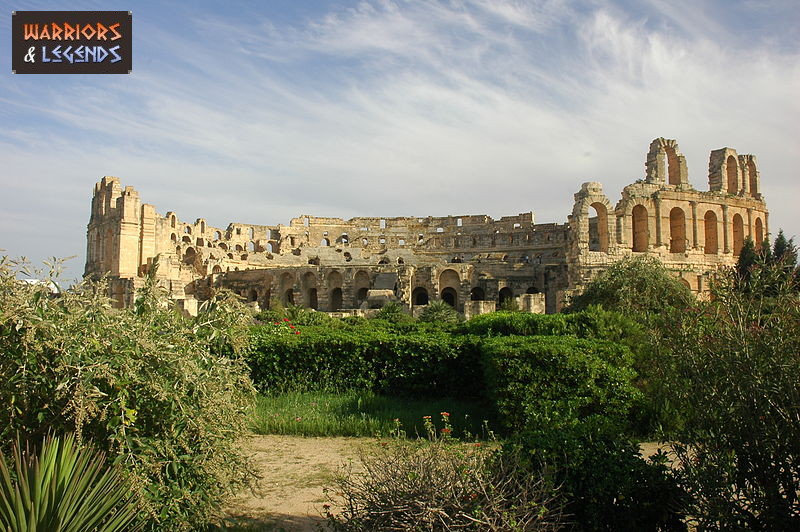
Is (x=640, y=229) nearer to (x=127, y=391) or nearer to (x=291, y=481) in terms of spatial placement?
(x=291, y=481)

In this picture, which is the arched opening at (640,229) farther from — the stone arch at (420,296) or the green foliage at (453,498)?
the green foliage at (453,498)

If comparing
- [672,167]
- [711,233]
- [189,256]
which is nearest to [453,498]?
[711,233]

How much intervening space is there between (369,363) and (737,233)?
2401cm

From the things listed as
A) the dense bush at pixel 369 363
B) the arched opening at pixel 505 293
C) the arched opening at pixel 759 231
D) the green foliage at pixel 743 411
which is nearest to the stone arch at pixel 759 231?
the arched opening at pixel 759 231

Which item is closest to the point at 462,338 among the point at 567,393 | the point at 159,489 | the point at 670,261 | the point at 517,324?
the point at 517,324

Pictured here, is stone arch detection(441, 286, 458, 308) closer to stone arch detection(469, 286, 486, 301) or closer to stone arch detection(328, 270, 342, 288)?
stone arch detection(469, 286, 486, 301)

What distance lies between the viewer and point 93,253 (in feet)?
136

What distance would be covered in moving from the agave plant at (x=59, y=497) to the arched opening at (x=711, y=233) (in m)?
27.8

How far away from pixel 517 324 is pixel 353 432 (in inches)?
184

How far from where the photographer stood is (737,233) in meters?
27.3

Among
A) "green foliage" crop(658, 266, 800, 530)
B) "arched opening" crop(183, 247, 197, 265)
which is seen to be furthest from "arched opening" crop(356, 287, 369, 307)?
"green foliage" crop(658, 266, 800, 530)

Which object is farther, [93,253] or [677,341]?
[93,253]

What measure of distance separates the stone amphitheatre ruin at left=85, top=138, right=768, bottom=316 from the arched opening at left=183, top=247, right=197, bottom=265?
100mm

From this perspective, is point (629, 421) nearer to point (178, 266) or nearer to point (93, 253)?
point (178, 266)
